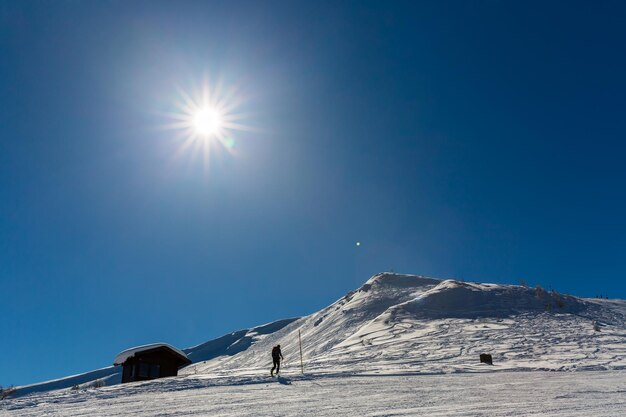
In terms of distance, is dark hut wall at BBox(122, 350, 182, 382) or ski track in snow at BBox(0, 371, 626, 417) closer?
ski track in snow at BBox(0, 371, 626, 417)

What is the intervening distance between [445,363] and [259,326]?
9569 centimetres

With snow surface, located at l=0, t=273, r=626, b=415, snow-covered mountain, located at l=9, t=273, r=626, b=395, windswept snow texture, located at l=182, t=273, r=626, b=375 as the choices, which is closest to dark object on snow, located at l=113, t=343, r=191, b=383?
snow-covered mountain, located at l=9, t=273, r=626, b=395

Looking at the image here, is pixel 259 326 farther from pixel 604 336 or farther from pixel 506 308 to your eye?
pixel 604 336

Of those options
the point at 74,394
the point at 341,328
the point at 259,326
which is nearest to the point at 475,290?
the point at 341,328

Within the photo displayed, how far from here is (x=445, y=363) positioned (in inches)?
819

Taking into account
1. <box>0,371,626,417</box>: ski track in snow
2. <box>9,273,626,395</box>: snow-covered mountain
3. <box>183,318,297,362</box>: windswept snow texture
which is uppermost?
<box>183,318,297,362</box>: windswept snow texture

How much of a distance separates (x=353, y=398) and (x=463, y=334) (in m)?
20.7

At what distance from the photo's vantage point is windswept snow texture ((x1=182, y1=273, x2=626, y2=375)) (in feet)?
67.7

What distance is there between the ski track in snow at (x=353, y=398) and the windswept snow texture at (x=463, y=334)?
133 inches

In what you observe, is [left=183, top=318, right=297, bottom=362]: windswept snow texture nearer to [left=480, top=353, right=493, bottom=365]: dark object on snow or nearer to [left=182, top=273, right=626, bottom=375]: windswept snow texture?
[left=182, top=273, right=626, bottom=375]: windswept snow texture

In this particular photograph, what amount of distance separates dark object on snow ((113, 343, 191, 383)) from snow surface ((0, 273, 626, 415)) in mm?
6407

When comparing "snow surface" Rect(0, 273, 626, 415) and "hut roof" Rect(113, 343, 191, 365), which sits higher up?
"hut roof" Rect(113, 343, 191, 365)

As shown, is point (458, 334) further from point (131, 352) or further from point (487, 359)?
point (131, 352)

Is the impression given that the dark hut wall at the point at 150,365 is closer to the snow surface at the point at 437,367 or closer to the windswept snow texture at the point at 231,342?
the snow surface at the point at 437,367
